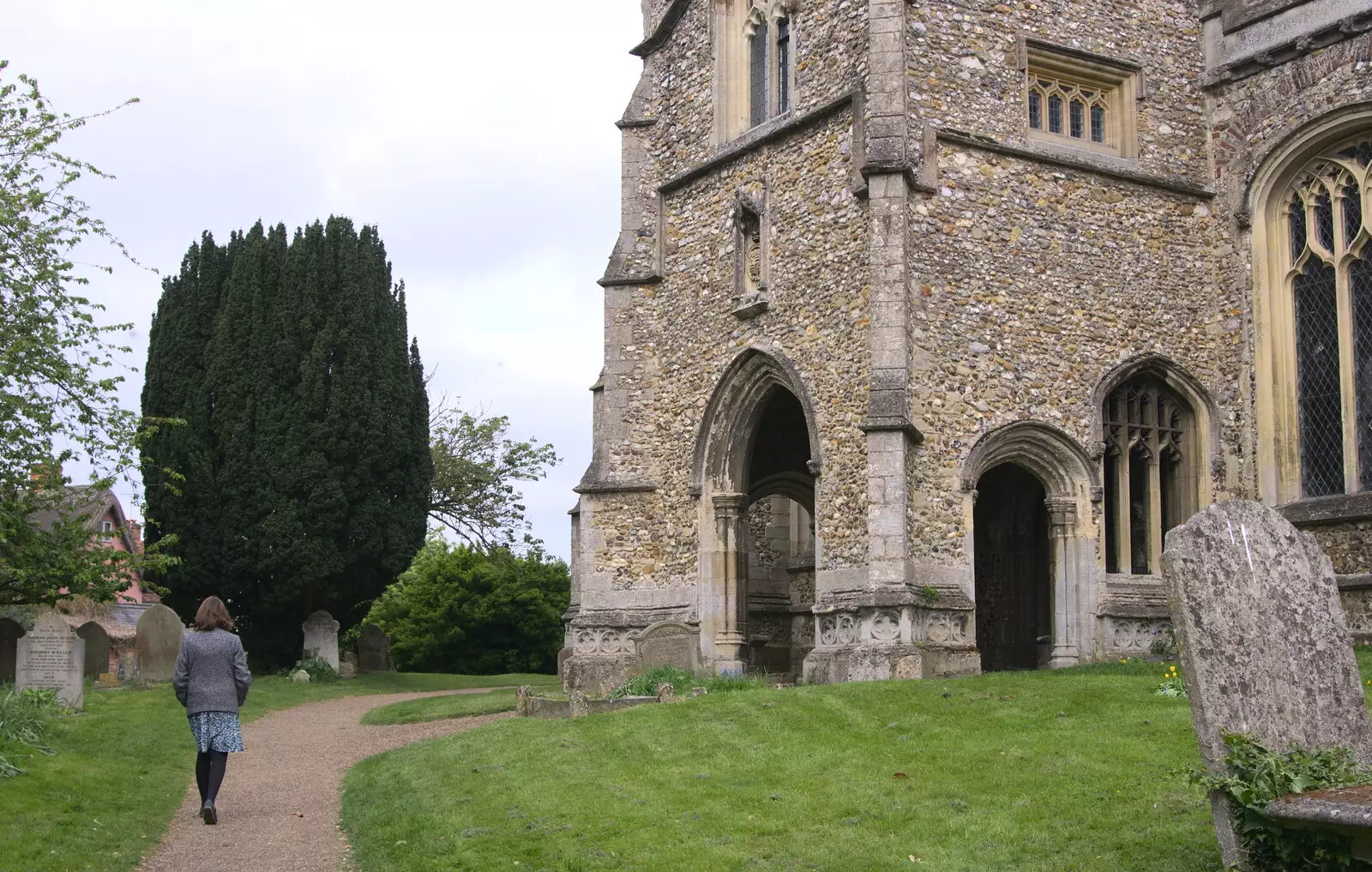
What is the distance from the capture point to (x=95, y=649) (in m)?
25.8

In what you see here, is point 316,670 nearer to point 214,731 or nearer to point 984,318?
point 984,318

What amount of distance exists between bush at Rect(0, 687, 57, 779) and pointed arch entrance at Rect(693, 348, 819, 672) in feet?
26.5

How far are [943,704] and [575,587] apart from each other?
12648 millimetres

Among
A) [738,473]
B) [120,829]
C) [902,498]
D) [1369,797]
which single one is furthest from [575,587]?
[1369,797]

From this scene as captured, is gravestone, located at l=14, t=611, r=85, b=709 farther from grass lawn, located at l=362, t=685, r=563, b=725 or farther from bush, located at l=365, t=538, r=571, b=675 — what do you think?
bush, located at l=365, t=538, r=571, b=675

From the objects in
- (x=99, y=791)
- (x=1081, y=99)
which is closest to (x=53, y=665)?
→ (x=99, y=791)

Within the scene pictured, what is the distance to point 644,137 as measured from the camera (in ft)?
70.9

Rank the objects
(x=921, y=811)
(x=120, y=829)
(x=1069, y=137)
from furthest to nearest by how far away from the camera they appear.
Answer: (x=1069, y=137), (x=120, y=829), (x=921, y=811)

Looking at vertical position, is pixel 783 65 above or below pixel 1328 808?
above

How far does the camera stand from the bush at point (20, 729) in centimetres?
1162

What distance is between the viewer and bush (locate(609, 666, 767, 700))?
16.7 m

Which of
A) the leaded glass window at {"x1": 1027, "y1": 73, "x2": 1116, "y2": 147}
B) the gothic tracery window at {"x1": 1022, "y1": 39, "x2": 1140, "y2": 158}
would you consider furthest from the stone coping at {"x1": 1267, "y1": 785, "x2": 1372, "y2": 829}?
the leaded glass window at {"x1": 1027, "y1": 73, "x2": 1116, "y2": 147}

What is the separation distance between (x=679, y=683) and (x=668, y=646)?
1565 millimetres

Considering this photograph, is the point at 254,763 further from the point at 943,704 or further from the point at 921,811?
the point at 921,811
